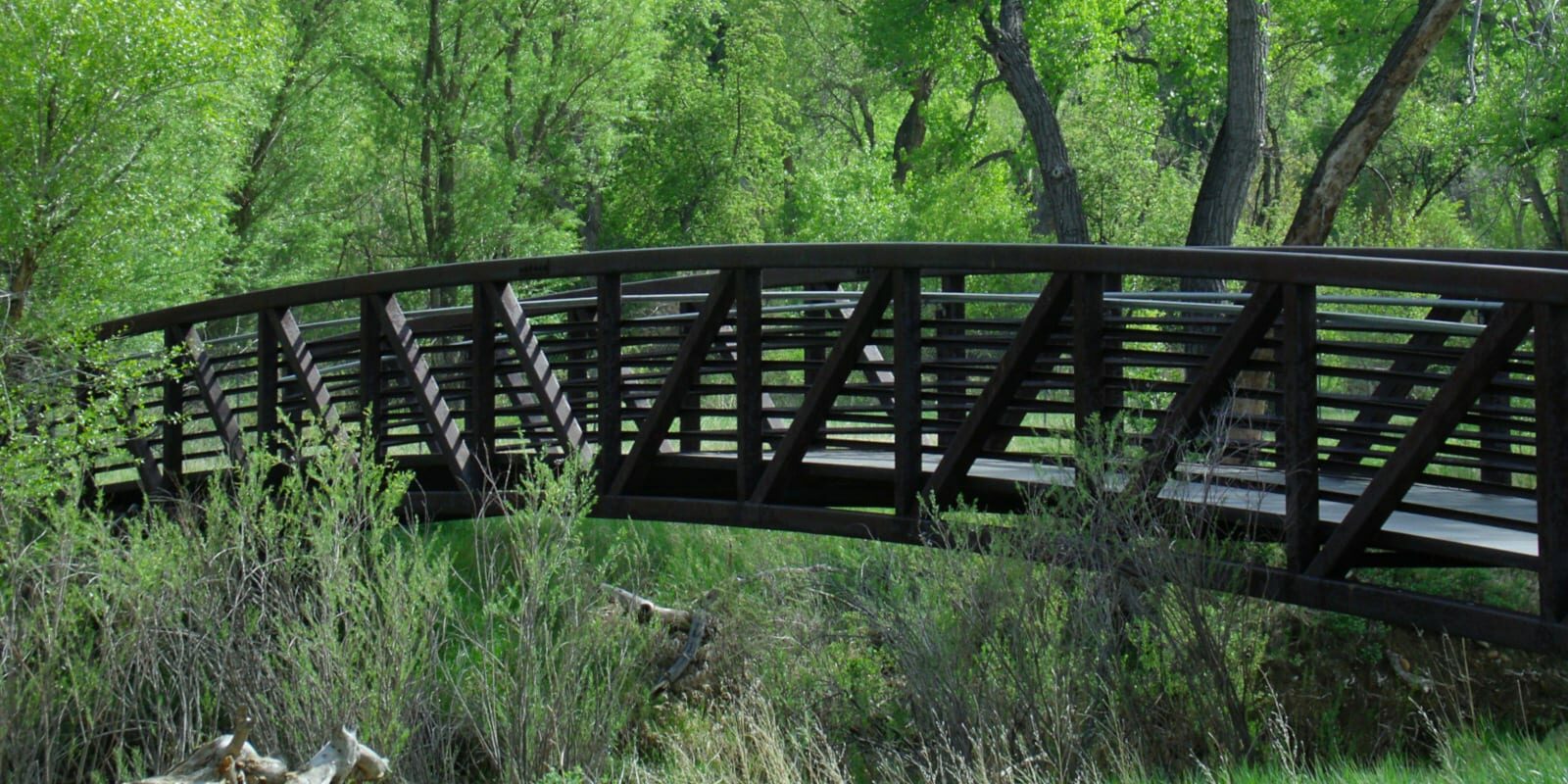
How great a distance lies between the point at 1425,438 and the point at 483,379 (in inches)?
228

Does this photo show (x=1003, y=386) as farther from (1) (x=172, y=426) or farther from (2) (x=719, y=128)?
(2) (x=719, y=128)

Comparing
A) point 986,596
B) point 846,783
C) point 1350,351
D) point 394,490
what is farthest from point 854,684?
point 1350,351

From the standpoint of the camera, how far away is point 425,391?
32.8 feet

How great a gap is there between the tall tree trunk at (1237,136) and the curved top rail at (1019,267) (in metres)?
5.23

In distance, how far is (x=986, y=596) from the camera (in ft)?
24.2

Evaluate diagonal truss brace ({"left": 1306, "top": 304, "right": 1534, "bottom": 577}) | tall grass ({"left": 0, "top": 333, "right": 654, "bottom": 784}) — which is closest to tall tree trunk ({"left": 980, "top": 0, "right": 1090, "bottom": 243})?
tall grass ({"left": 0, "top": 333, "right": 654, "bottom": 784})

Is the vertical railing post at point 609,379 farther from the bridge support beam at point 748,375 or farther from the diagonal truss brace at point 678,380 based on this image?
the bridge support beam at point 748,375

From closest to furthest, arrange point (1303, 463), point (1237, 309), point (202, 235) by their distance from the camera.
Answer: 1. point (1303, 463)
2. point (1237, 309)
3. point (202, 235)

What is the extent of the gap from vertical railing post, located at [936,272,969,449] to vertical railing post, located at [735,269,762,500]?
39.4 inches

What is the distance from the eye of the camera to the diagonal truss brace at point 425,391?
9.95 meters

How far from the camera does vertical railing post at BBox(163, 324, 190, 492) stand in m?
11.8

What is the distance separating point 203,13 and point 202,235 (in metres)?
8.41

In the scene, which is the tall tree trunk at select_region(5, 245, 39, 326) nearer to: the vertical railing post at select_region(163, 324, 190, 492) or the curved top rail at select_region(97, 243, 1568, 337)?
the curved top rail at select_region(97, 243, 1568, 337)

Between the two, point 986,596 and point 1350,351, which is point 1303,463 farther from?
point 986,596
